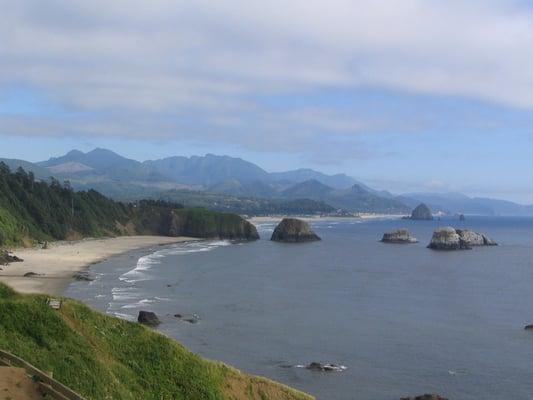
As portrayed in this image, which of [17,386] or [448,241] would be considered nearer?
[17,386]

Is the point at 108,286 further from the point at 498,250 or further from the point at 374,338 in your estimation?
the point at 498,250

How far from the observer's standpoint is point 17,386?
18047mm

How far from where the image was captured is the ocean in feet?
130

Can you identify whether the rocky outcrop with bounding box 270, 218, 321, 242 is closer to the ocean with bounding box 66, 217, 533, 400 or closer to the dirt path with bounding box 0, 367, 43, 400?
the ocean with bounding box 66, 217, 533, 400

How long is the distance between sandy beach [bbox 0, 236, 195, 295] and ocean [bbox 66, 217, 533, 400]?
334cm

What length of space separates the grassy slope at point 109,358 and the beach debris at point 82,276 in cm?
5515

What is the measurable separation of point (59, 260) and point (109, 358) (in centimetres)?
8027

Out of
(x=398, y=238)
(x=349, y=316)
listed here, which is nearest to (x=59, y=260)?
(x=349, y=316)

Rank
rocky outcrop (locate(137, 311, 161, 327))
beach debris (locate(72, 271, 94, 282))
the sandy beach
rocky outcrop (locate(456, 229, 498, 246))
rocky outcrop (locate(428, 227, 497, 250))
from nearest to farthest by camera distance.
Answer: rocky outcrop (locate(137, 311, 161, 327))
the sandy beach
beach debris (locate(72, 271, 94, 282))
rocky outcrop (locate(428, 227, 497, 250))
rocky outcrop (locate(456, 229, 498, 246))

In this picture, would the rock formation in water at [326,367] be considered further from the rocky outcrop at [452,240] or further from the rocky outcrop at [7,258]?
the rocky outcrop at [452,240]

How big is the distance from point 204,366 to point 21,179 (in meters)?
130

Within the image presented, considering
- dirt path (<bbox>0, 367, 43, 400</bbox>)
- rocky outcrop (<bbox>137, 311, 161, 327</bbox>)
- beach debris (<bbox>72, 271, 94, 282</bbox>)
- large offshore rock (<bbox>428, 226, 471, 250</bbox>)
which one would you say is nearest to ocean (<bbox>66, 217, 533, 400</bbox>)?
rocky outcrop (<bbox>137, 311, 161, 327</bbox>)

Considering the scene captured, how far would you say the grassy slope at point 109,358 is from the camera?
2097 centimetres

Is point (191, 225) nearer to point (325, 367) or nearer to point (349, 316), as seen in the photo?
point (349, 316)
